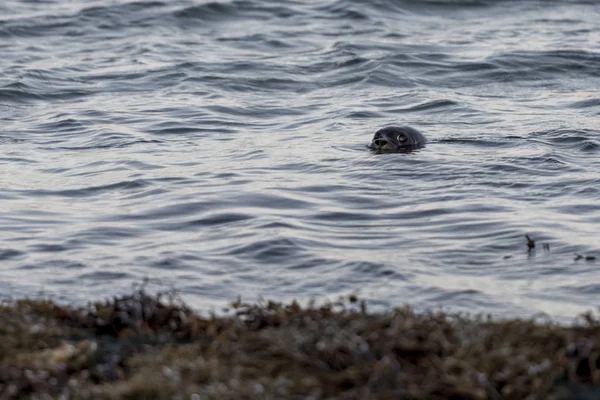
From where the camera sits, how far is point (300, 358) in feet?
14.8

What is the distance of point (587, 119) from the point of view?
12.5 m

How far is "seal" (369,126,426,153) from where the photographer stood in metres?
11.0

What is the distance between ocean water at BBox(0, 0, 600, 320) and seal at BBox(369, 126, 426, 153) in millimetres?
161

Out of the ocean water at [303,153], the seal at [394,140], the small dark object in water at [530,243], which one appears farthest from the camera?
the seal at [394,140]

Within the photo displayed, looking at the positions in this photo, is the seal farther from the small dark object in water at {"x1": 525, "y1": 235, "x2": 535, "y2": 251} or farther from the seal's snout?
the small dark object in water at {"x1": 525, "y1": 235, "x2": 535, "y2": 251}

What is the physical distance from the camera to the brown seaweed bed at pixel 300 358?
168 inches

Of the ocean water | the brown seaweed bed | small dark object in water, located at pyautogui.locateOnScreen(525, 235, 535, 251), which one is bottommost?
the ocean water

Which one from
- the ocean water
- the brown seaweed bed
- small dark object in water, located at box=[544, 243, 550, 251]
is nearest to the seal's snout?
the ocean water

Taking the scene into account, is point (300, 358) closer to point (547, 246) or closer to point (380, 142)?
point (547, 246)

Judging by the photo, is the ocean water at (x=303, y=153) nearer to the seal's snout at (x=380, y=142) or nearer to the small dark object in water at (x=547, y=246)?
the small dark object in water at (x=547, y=246)

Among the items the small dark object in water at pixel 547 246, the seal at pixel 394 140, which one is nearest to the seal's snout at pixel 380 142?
the seal at pixel 394 140

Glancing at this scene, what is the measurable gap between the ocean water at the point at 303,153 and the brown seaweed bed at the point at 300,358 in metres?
1.31

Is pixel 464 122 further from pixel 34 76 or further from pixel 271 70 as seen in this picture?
pixel 34 76

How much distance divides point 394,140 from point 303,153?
90 cm
